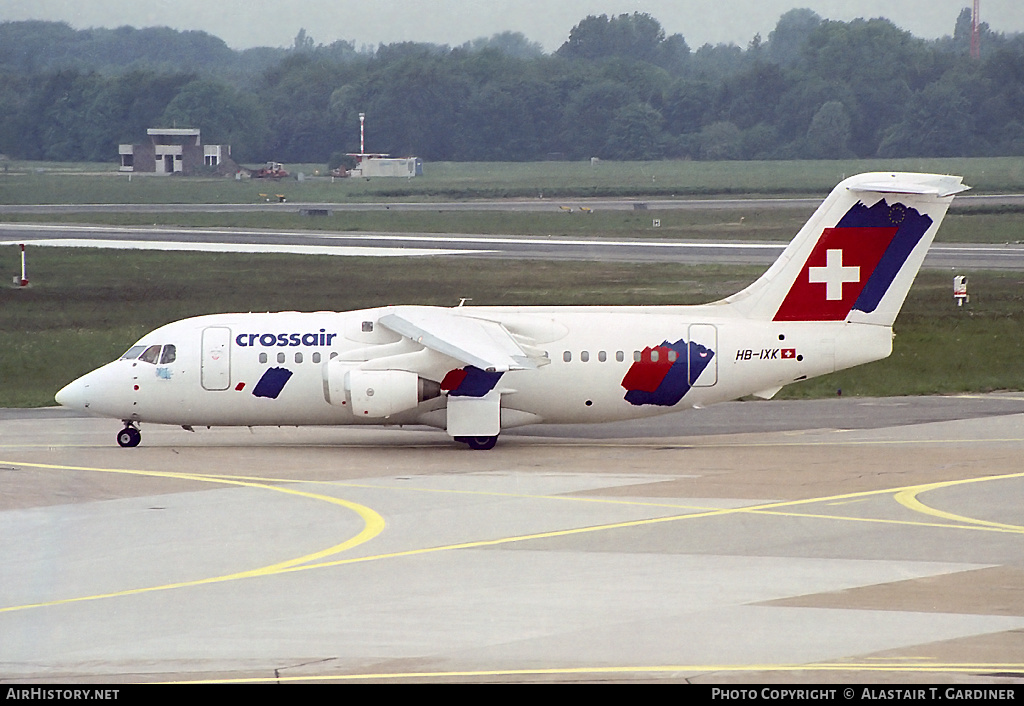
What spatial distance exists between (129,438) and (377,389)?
6584 mm

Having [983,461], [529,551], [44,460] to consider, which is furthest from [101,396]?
[983,461]

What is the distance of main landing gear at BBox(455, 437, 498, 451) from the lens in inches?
1265

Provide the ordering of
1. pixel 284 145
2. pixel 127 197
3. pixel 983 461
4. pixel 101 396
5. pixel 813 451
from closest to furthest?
1. pixel 983 461
2. pixel 813 451
3. pixel 101 396
4. pixel 127 197
5. pixel 284 145

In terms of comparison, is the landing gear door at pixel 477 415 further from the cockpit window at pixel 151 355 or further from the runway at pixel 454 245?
the runway at pixel 454 245

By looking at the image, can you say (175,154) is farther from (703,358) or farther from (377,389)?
(703,358)

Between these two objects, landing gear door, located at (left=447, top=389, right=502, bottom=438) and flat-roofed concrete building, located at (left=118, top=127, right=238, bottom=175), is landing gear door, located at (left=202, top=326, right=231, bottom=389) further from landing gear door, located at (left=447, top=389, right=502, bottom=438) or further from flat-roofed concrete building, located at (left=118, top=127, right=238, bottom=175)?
flat-roofed concrete building, located at (left=118, top=127, right=238, bottom=175)

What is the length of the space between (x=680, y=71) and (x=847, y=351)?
115 m

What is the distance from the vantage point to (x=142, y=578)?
19.5m

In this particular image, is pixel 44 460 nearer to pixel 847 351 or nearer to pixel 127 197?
pixel 847 351

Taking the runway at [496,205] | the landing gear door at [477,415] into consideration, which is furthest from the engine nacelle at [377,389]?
the runway at [496,205]

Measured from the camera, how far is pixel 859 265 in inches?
1278

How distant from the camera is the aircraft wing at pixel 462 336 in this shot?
29.9 m

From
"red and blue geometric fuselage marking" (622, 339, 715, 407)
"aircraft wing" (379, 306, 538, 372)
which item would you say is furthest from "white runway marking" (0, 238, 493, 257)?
"red and blue geometric fuselage marking" (622, 339, 715, 407)
